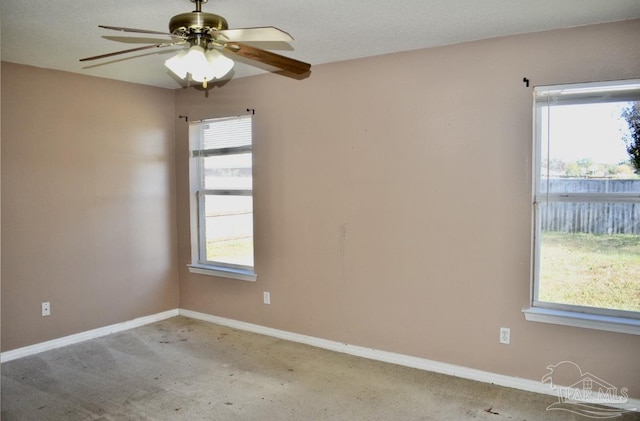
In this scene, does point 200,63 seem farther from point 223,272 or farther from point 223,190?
point 223,272

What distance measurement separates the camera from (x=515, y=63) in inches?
121

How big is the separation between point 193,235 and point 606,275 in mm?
3689

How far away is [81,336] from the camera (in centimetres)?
414

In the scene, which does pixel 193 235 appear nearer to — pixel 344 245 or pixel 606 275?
pixel 344 245

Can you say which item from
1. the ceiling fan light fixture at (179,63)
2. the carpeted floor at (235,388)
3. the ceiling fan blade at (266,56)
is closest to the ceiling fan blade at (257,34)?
the ceiling fan blade at (266,56)

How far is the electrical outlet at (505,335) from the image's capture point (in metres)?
3.18

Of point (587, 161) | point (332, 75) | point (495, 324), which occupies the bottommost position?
point (495, 324)

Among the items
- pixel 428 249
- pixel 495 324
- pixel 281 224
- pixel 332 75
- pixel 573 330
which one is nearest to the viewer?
pixel 573 330

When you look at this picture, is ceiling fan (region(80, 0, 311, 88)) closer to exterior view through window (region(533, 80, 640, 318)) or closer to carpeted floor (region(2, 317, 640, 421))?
exterior view through window (region(533, 80, 640, 318))

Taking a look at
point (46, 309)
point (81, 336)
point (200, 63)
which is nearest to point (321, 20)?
point (200, 63)

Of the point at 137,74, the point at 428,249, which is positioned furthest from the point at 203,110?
the point at 428,249

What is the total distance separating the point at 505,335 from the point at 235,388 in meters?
1.90

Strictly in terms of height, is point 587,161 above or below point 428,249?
above

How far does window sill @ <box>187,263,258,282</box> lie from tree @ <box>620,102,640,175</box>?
3081 millimetres
